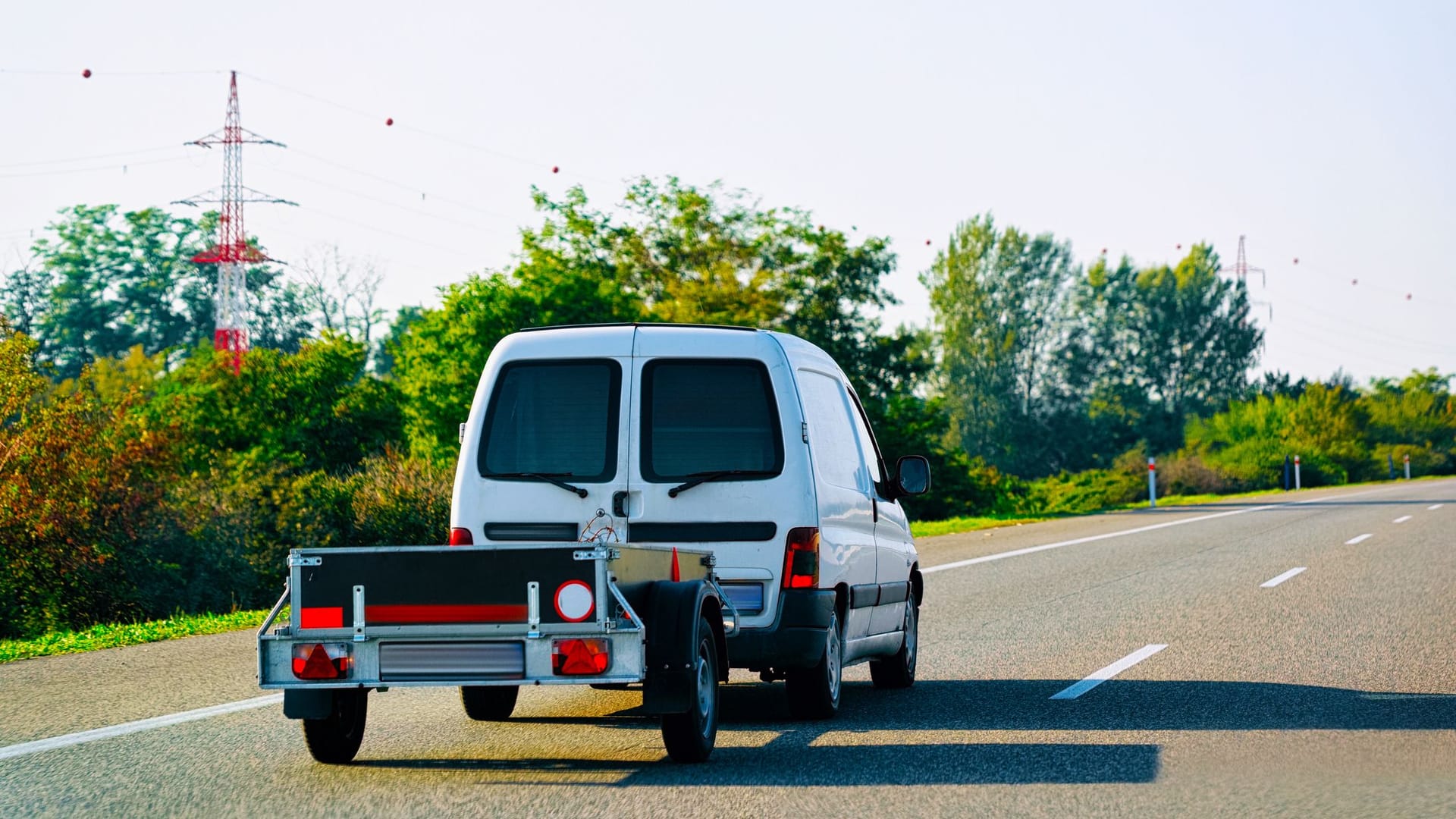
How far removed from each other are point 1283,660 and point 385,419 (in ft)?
89.5

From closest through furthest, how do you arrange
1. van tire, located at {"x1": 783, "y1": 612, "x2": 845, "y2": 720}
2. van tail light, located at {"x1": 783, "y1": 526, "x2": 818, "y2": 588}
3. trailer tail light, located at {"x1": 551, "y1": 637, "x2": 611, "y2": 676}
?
trailer tail light, located at {"x1": 551, "y1": 637, "x2": 611, "y2": 676} < van tail light, located at {"x1": 783, "y1": 526, "x2": 818, "y2": 588} < van tire, located at {"x1": 783, "y1": 612, "x2": 845, "y2": 720}

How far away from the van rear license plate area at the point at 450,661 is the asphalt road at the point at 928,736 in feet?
1.42

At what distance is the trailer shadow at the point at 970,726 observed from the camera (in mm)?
6500

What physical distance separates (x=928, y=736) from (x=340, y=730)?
2.65 meters

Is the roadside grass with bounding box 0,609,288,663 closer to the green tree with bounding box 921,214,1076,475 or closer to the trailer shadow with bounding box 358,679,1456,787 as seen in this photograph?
the trailer shadow with bounding box 358,679,1456,787

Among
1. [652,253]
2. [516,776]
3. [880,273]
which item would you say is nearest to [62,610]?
[516,776]

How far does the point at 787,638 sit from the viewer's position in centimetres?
758

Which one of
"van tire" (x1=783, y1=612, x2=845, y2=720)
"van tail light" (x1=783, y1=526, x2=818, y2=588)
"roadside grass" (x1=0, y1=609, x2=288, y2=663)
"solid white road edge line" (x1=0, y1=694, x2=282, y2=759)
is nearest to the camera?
"solid white road edge line" (x1=0, y1=694, x2=282, y2=759)

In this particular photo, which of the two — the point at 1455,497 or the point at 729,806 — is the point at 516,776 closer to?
the point at 729,806

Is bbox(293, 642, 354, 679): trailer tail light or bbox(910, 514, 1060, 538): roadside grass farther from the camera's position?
bbox(910, 514, 1060, 538): roadside grass

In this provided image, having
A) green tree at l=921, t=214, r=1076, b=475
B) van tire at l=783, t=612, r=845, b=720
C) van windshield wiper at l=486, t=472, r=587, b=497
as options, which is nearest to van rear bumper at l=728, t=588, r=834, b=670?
van tire at l=783, t=612, r=845, b=720

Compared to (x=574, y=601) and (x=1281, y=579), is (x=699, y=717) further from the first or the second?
(x=1281, y=579)

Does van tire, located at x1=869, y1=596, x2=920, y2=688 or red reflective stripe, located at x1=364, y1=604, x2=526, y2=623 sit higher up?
red reflective stripe, located at x1=364, y1=604, x2=526, y2=623

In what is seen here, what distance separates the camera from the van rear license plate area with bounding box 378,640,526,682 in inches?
246
